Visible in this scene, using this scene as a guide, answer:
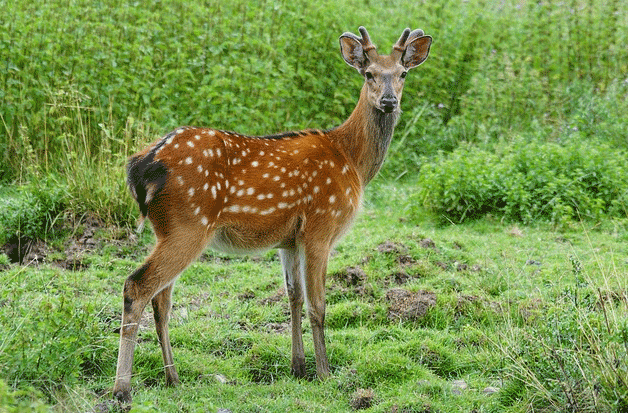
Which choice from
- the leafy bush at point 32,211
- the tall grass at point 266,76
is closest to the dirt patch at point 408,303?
the tall grass at point 266,76

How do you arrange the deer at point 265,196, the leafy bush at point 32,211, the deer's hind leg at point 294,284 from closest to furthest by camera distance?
the deer at point 265,196
the deer's hind leg at point 294,284
the leafy bush at point 32,211

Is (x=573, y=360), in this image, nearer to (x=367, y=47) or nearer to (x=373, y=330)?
(x=373, y=330)

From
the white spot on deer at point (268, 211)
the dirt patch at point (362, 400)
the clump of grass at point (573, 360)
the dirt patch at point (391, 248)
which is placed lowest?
the dirt patch at point (362, 400)

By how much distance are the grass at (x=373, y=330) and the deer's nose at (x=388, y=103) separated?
1613mm

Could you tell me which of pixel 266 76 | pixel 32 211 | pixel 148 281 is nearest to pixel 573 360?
pixel 148 281

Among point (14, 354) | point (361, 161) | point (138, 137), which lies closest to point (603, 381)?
point (361, 161)

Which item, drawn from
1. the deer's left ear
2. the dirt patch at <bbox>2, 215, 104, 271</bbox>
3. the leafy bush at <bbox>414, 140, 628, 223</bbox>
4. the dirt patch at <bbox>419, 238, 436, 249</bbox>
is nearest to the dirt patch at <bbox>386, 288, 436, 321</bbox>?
the dirt patch at <bbox>419, 238, 436, 249</bbox>

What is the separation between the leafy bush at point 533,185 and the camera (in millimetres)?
9453

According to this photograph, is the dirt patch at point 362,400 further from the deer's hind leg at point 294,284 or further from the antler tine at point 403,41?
the antler tine at point 403,41

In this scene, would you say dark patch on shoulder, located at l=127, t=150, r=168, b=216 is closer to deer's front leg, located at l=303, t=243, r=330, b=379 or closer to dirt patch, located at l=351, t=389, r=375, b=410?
deer's front leg, located at l=303, t=243, r=330, b=379

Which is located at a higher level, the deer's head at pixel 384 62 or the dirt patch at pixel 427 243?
the deer's head at pixel 384 62

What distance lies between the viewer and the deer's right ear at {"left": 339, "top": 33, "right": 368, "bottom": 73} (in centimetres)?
692

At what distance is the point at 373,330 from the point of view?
22.3 feet

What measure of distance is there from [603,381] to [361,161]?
2.74m
